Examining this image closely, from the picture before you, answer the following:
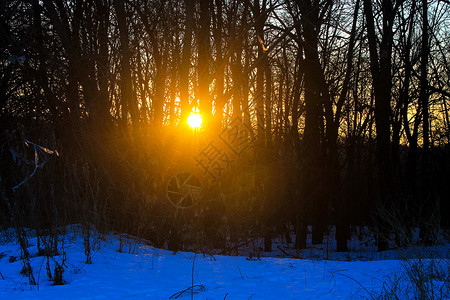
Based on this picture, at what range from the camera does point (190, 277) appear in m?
5.16

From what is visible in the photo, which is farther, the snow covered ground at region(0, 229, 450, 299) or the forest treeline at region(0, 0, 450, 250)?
the forest treeline at region(0, 0, 450, 250)

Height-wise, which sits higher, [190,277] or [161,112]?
[161,112]

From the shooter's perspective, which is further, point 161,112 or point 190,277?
point 161,112

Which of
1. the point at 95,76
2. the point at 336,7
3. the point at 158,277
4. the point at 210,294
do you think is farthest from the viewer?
Result: the point at 336,7

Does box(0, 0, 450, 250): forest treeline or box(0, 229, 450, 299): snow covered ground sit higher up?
box(0, 0, 450, 250): forest treeline

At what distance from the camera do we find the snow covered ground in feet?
13.9

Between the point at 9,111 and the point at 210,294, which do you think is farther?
the point at 9,111

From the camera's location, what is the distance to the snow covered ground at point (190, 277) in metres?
4.23

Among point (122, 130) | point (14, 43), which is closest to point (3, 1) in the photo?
point (14, 43)

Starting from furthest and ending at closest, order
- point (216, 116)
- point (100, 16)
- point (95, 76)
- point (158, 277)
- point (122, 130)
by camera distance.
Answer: point (100, 16), point (95, 76), point (216, 116), point (122, 130), point (158, 277)

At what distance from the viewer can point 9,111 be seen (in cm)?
1231

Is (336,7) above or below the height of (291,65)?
above

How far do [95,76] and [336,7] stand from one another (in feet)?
30.0

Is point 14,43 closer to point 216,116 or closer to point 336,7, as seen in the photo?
point 216,116
